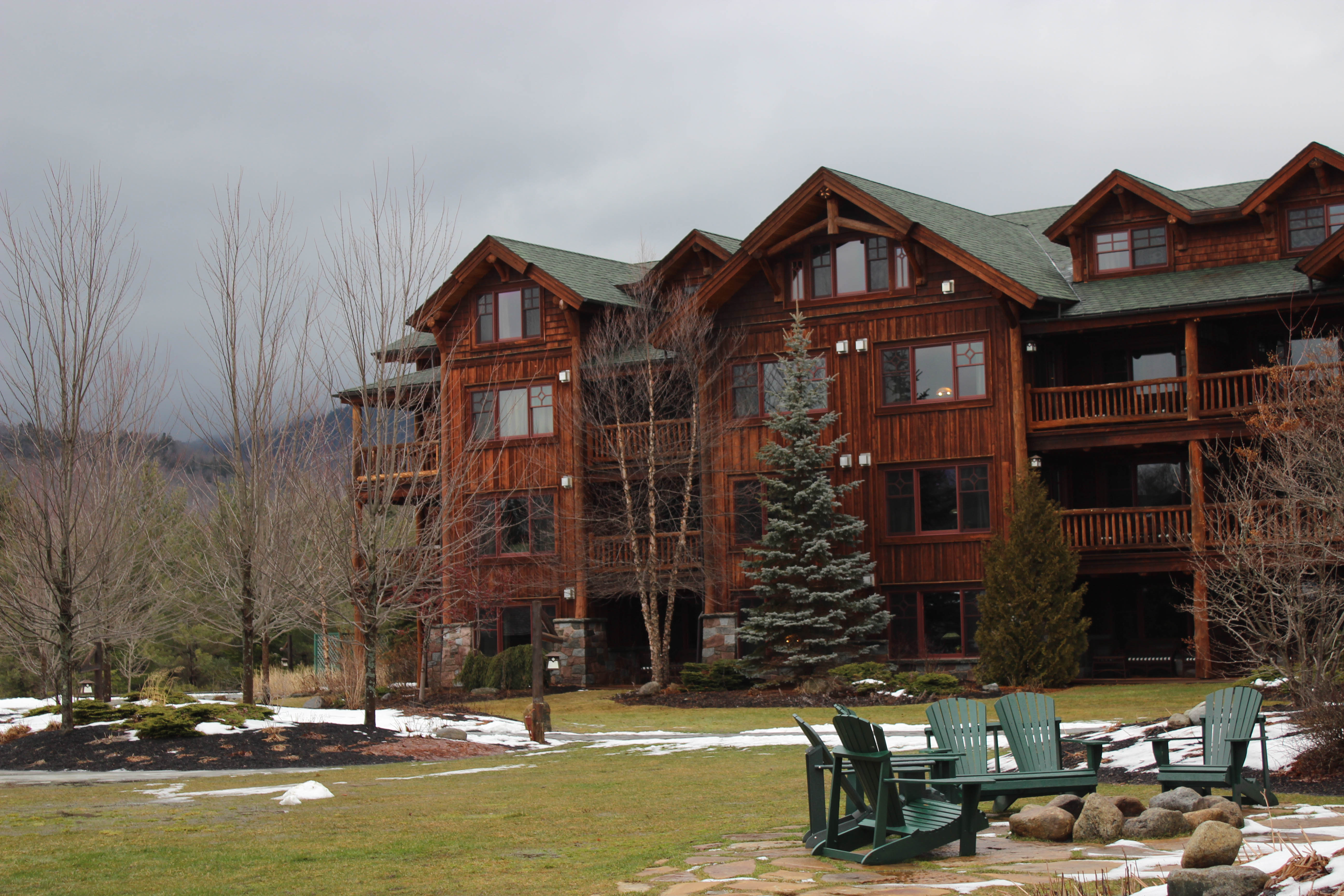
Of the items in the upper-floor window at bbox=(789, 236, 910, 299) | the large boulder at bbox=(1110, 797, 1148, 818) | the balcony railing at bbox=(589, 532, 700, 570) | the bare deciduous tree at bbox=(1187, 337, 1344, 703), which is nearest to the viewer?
the large boulder at bbox=(1110, 797, 1148, 818)

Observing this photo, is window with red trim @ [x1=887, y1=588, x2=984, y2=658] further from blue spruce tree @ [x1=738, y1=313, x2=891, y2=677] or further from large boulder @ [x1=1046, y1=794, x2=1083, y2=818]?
large boulder @ [x1=1046, y1=794, x2=1083, y2=818]

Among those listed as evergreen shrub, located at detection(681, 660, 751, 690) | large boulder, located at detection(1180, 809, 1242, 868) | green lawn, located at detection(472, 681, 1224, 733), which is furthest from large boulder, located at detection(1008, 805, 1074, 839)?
evergreen shrub, located at detection(681, 660, 751, 690)

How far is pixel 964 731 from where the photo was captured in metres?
9.73

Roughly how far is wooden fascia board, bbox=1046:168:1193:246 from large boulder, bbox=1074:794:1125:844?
847 inches

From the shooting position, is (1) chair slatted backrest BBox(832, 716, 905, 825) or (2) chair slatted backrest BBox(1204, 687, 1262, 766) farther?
(2) chair slatted backrest BBox(1204, 687, 1262, 766)

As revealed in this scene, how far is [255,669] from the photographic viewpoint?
43781mm

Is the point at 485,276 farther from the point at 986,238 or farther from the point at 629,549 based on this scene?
the point at 986,238

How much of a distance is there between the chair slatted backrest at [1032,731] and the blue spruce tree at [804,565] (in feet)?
53.5

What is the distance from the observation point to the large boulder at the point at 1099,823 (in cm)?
811

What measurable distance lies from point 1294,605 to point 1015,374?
12.3m

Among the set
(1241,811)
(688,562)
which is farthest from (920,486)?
(1241,811)

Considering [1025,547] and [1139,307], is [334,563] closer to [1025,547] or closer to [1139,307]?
[1025,547]

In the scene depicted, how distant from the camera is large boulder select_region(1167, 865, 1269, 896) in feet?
18.4

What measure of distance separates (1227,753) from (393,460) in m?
12.1
